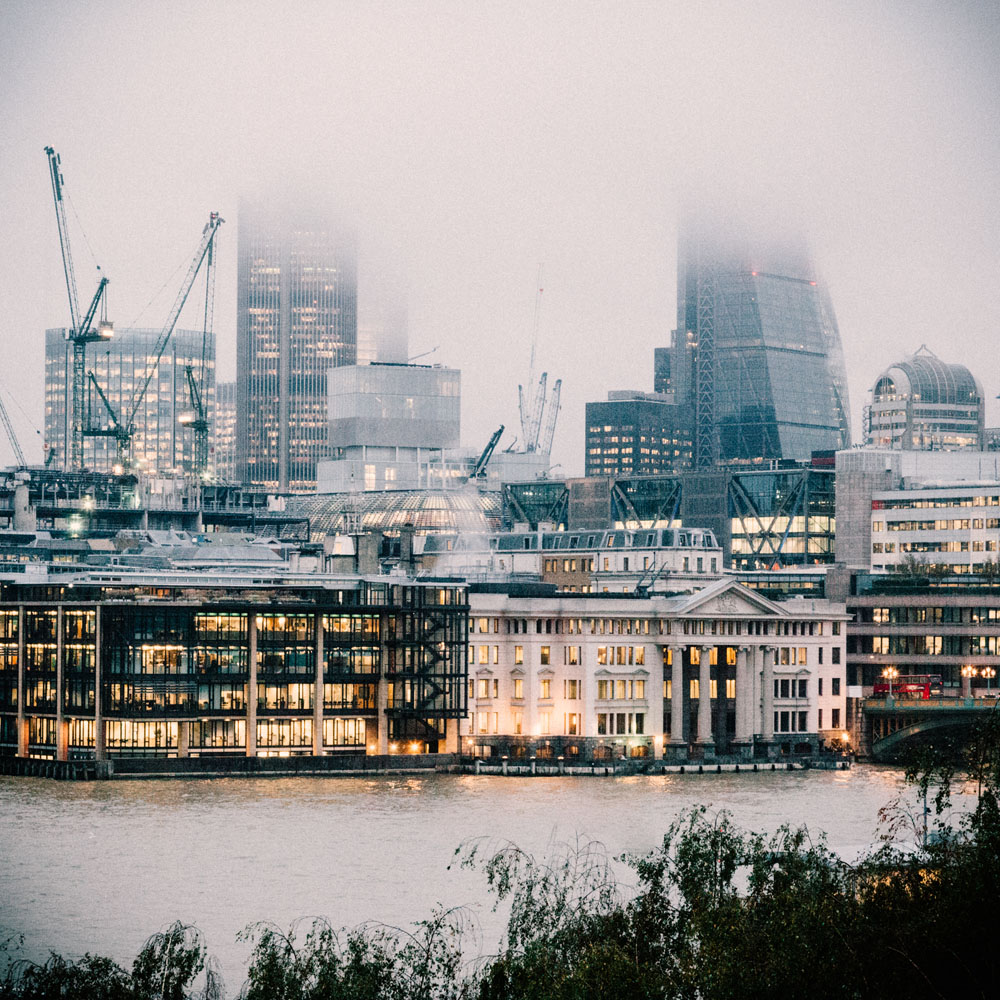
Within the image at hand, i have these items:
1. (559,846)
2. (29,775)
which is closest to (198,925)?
(559,846)

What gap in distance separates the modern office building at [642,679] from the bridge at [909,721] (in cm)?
221

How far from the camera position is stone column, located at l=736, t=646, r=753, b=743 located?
13675 centimetres

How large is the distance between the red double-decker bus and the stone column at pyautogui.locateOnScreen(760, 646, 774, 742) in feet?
28.4

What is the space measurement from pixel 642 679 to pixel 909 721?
1830 cm

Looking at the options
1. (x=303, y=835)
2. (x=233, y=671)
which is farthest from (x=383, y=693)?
(x=303, y=835)

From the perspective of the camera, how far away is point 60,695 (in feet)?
414

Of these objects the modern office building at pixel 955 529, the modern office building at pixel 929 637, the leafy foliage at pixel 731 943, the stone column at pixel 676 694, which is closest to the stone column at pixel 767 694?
the stone column at pixel 676 694

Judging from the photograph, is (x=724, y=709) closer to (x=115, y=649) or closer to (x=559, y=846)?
(x=115, y=649)

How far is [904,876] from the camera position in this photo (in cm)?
4941

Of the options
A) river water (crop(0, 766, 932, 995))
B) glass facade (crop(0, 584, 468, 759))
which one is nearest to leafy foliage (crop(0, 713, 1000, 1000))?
river water (crop(0, 766, 932, 995))

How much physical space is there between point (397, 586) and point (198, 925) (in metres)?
57.9

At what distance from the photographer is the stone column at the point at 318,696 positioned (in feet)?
415

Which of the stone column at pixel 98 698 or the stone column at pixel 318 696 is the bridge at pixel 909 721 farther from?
the stone column at pixel 98 698

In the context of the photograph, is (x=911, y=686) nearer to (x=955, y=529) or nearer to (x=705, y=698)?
(x=705, y=698)
